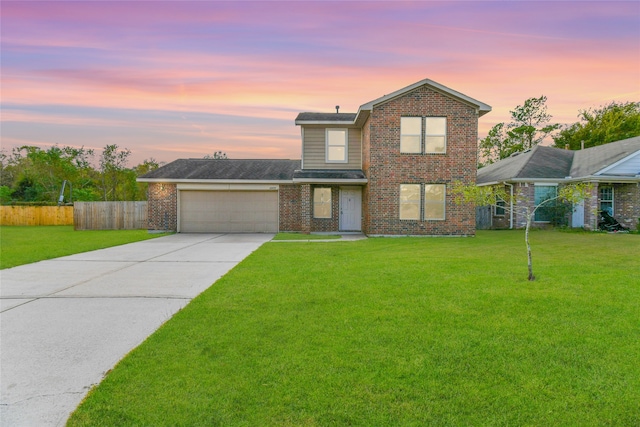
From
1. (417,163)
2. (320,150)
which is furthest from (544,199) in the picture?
(320,150)

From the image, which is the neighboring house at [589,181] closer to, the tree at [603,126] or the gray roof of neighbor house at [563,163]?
the gray roof of neighbor house at [563,163]

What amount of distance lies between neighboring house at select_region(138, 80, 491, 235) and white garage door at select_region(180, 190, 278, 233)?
0.05 meters

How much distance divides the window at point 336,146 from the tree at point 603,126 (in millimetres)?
25504

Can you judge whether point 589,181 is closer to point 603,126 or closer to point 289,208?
point 289,208

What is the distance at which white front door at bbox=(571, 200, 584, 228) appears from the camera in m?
19.0

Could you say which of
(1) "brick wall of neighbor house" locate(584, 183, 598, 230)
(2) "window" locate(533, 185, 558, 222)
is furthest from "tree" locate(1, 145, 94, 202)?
(1) "brick wall of neighbor house" locate(584, 183, 598, 230)

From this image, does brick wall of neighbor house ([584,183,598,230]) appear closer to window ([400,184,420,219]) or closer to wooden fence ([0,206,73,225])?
window ([400,184,420,219])

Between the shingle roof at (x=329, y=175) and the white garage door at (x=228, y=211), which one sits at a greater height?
the shingle roof at (x=329, y=175)

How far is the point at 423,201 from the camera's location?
51.5ft

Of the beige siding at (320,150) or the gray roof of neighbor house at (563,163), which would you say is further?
the gray roof of neighbor house at (563,163)

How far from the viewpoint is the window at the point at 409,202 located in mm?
15742

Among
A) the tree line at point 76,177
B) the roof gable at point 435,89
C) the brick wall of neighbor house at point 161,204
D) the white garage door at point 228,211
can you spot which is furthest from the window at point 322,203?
the tree line at point 76,177

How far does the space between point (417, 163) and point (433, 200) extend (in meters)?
1.75

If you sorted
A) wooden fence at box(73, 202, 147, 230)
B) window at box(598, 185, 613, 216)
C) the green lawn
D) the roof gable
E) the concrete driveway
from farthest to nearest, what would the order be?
wooden fence at box(73, 202, 147, 230) → window at box(598, 185, 613, 216) → the roof gable → the concrete driveway → the green lawn
